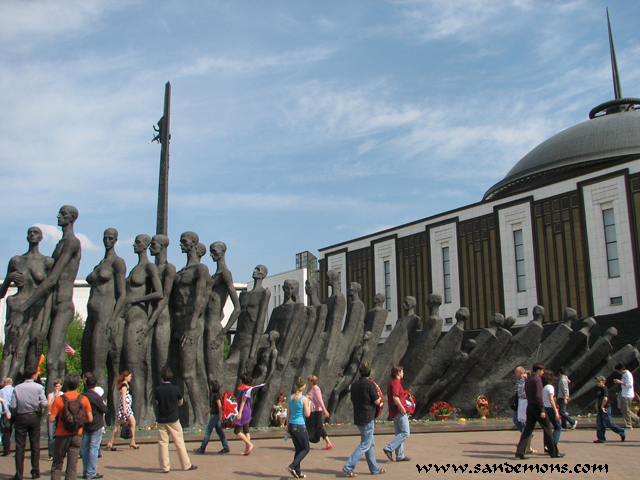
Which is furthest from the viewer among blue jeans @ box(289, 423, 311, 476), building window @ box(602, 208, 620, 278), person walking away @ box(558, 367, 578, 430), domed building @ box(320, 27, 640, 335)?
domed building @ box(320, 27, 640, 335)

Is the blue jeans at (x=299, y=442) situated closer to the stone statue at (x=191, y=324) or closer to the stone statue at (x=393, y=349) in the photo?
the stone statue at (x=191, y=324)

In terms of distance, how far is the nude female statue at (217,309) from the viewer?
1169 centimetres

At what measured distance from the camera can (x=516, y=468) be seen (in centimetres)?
760

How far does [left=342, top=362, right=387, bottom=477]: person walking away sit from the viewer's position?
22.9ft

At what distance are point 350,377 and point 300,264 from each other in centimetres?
5294

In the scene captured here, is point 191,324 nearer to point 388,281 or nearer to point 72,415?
point 72,415

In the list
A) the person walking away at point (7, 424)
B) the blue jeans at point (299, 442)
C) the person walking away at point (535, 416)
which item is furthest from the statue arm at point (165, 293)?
the person walking away at point (535, 416)

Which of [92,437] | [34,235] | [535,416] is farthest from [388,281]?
[92,437]

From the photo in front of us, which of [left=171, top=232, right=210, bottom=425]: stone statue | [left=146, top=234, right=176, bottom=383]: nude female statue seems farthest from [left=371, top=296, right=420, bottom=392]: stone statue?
[left=146, top=234, right=176, bottom=383]: nude female statue

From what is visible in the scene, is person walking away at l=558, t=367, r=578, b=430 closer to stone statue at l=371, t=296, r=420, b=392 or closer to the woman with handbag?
stone statue at l=371, t=296, r=420, b=392

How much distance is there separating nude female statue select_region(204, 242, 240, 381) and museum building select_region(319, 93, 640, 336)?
83.3 feet

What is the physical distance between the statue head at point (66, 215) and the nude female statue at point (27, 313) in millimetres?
520

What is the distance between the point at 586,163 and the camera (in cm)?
4025

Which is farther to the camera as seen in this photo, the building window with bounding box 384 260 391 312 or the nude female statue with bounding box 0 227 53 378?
the building window with bounding box 384 260 391 312
